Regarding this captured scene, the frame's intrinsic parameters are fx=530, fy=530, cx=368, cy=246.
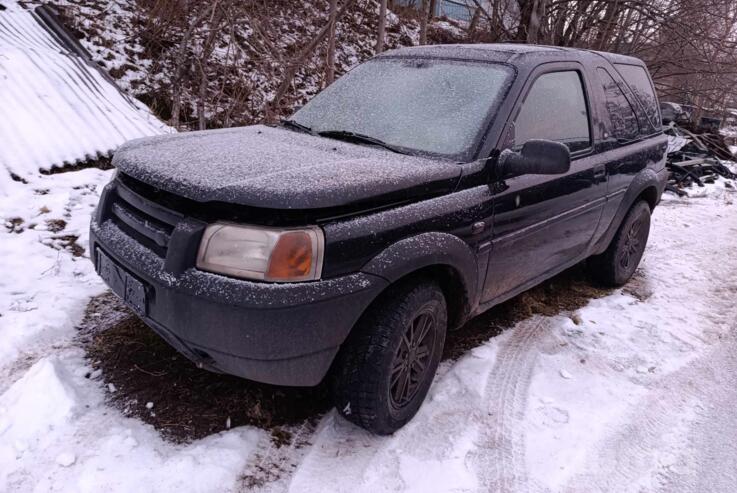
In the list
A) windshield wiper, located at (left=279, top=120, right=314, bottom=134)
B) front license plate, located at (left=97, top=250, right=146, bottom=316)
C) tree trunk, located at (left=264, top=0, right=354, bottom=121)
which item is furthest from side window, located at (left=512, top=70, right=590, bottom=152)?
tree trunk, located at (left=264, top=0, right=354, bottom=121)

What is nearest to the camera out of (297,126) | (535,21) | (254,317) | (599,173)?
(254,317)

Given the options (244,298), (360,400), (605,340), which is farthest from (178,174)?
(605,340)

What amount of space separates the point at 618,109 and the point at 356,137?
2203 mm

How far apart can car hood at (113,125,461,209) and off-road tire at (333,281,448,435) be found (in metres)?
0.48

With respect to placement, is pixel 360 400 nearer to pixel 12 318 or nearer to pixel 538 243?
pixel 538 243

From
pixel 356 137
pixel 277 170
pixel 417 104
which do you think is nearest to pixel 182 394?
pixel 277 170

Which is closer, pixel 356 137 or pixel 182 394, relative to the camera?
pixel 182 394

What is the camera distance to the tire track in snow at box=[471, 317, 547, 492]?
7.73 ft

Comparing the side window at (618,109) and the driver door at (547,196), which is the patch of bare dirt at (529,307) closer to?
the driver door at (547,196)

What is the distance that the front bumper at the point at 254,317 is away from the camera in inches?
76.7

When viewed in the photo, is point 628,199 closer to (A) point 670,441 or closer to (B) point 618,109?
(B) point 618,109

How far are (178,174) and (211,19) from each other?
19.7 feet

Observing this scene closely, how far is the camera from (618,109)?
3.93 meters

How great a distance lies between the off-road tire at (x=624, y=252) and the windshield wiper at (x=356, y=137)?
250cm
